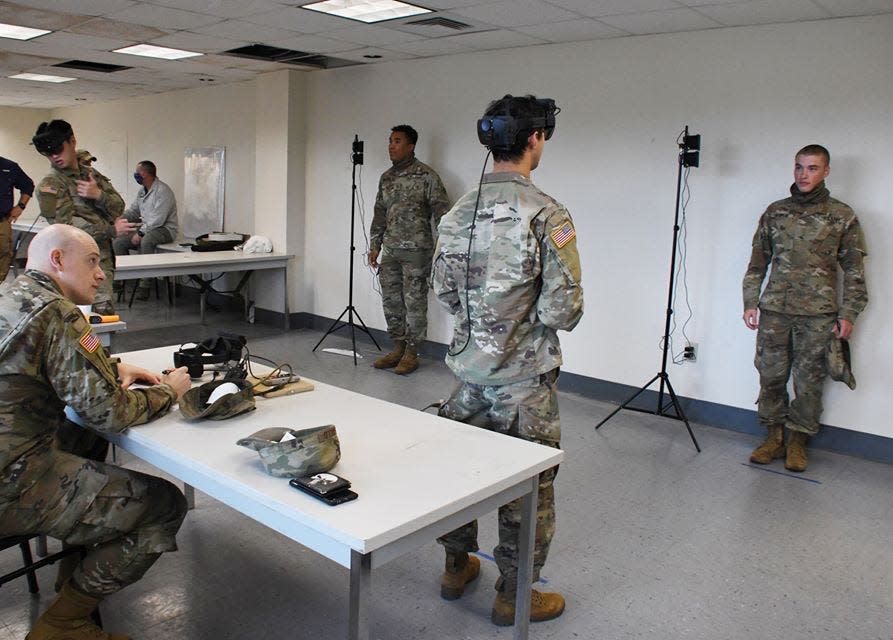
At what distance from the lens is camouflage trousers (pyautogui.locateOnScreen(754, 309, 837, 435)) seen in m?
3.99

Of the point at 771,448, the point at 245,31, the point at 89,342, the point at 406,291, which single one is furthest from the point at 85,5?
the point at 771,448

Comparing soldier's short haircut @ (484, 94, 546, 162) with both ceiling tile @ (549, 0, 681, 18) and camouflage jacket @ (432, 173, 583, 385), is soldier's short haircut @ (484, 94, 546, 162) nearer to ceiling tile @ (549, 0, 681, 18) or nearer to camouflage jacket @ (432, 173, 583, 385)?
camouflage jacket @ (432, 173, 583, 385)

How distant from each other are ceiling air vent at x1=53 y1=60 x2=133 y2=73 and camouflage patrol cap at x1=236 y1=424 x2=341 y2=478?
6.53m

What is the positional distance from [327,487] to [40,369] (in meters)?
0.84

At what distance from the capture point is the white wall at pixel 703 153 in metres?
4.08

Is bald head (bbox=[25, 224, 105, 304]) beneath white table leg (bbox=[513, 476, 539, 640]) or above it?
above

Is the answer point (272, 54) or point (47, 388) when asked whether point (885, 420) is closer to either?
point (47, 388)

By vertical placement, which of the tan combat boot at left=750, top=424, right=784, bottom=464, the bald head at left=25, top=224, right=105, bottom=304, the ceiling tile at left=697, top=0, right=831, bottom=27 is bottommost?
the tan combat boot at left=750, top=424, right=784, bottom=464

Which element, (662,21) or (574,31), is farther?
(574,31)

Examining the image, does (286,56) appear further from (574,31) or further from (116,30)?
(574,31)

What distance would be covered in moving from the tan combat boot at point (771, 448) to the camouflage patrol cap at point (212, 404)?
2983 millimetres

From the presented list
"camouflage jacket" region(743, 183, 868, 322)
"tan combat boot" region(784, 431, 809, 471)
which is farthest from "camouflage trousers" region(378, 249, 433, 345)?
"tan combat boot" region(784, 431, 809, 471)

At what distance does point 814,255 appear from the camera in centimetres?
395

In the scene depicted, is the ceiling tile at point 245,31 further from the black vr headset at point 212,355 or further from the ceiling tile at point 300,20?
the black vr headset at point 212,355
